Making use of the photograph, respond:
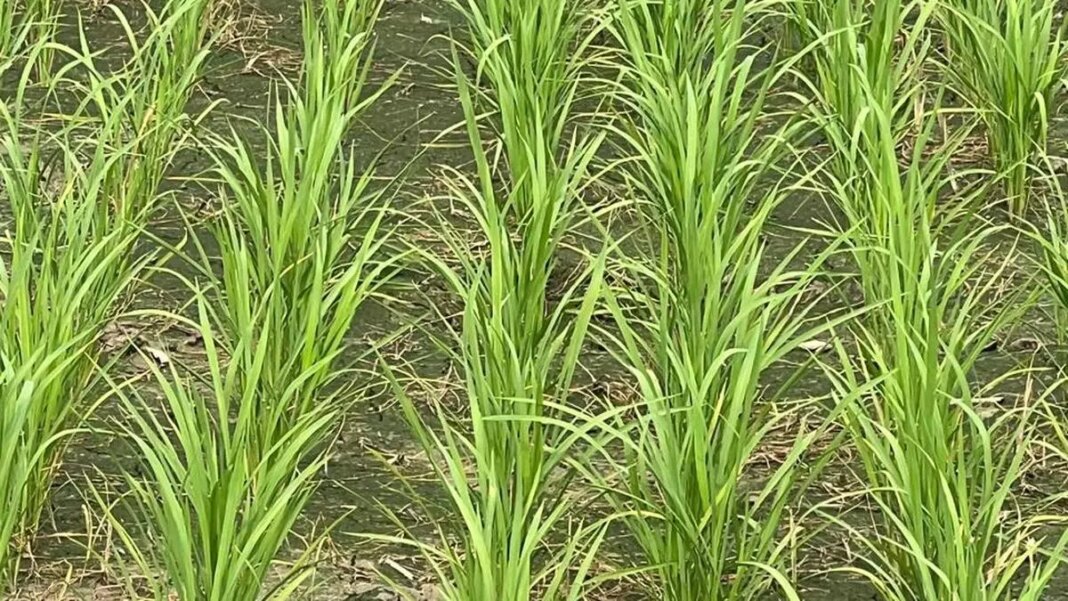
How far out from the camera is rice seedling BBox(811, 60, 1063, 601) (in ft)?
6.41

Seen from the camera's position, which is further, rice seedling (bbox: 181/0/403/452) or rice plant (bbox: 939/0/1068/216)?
rice plant (bbox: 939/0/1068/216)

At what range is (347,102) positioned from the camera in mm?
3123

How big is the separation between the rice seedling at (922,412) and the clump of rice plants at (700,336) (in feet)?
0.34

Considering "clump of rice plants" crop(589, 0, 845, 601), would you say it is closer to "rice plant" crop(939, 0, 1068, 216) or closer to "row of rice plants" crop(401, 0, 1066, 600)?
"row of rice plants" crop(401, 0, 1066, 600)

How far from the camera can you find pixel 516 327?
7.52 ft

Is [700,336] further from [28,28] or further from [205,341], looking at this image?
[28,28]

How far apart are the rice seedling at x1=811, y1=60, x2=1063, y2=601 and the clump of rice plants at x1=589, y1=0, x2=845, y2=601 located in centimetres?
10

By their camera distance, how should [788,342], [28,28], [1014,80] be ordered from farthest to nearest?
1. [28,28]
2. [1014,80]
3. [788,342]

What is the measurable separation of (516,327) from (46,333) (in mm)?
575

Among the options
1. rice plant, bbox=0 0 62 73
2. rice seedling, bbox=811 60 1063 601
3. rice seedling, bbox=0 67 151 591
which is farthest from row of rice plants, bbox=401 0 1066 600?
rice plant, bbox=0 0 62 73

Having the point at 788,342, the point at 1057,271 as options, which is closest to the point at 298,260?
the point at 788,342

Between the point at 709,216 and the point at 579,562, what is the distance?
1.59 ft

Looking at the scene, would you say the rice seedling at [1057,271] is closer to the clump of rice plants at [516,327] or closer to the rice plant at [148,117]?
the clump of rice plants at [516,327]

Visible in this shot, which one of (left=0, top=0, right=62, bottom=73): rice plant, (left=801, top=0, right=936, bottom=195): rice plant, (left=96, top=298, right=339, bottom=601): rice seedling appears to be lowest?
(left=96, top=298, right=339, bottom=601): rice seedling
